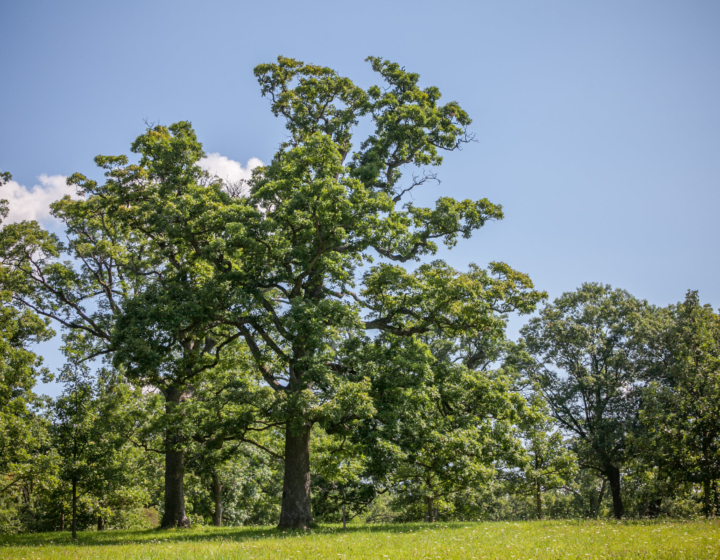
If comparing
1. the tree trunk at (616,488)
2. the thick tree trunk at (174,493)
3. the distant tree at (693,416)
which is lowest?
the tree trunk at (616,488)

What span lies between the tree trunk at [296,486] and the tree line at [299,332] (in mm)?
84

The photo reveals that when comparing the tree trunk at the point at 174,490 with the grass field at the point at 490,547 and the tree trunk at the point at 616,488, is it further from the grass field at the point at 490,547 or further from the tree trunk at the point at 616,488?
the tree trunk at the point at 616,488

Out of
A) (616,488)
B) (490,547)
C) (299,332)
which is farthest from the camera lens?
(616,488)

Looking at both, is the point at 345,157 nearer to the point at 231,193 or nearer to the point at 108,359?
the point at 231,193

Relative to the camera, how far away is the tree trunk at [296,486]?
19.3 meters

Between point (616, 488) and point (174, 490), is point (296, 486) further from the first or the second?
point (616, 488)

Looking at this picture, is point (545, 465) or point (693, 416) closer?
point (693, 416)

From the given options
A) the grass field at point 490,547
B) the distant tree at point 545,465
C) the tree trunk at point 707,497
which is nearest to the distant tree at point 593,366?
the distant tree at point 545,465

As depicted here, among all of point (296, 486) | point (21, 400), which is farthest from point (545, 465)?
point (21, 400)

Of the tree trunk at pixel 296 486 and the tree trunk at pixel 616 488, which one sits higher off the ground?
the tree trunk at pixel 296 486

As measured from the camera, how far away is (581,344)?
1454 inches

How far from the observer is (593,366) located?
36.6 meters

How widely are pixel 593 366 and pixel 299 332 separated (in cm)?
2706

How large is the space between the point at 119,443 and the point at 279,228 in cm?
1148
